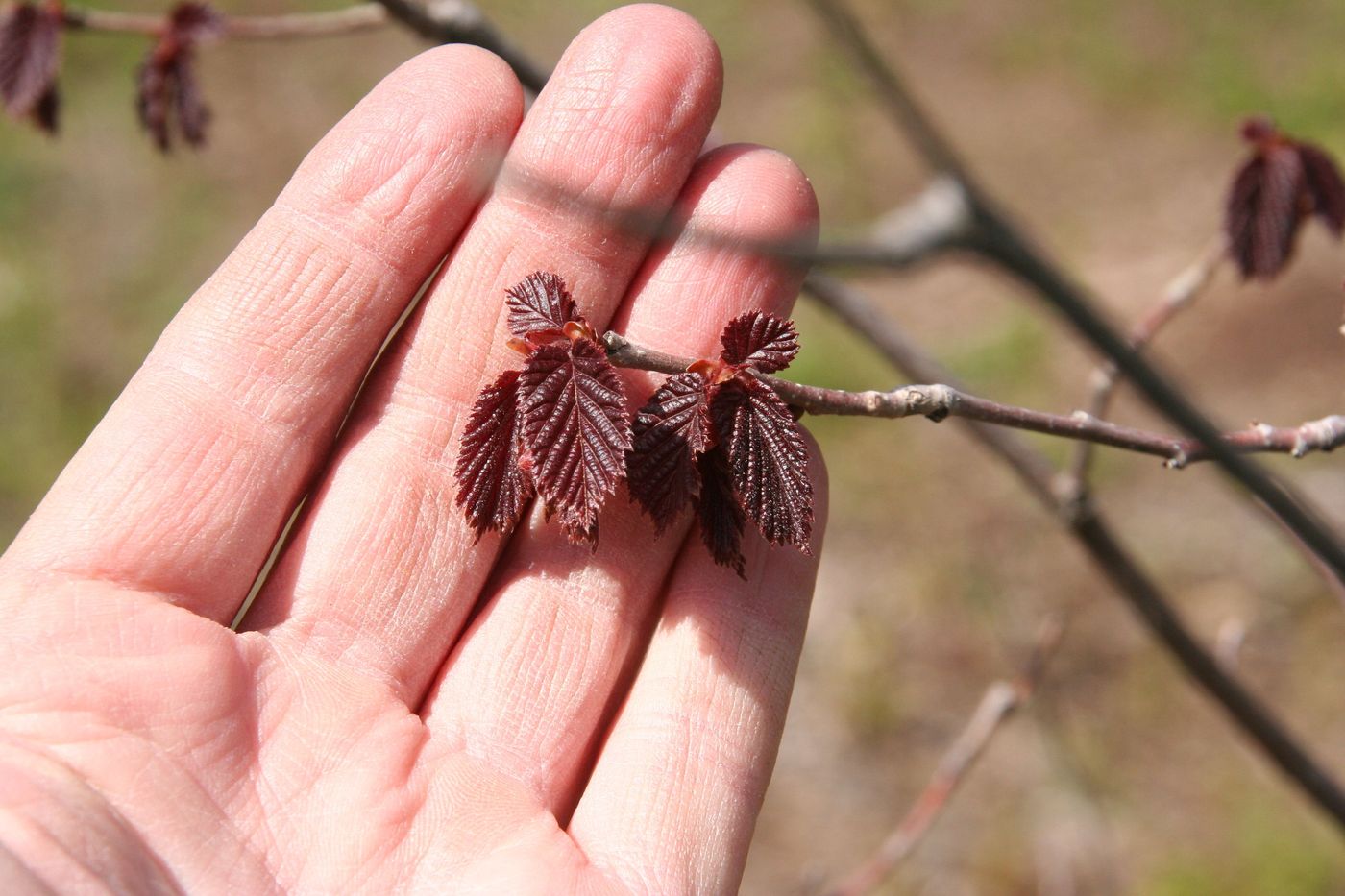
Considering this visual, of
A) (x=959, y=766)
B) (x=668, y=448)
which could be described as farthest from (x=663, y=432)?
(x=959, y=766)

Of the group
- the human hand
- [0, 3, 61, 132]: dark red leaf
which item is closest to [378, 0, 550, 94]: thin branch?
the human hand

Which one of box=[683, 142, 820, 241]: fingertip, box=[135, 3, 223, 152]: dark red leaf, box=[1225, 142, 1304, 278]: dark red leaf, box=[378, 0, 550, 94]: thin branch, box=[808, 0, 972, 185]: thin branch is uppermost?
box=[1225, 142, 1304, 278]: dark red leaf

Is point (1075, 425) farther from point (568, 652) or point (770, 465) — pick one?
point (568, 652)

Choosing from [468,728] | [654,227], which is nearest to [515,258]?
[468,728]

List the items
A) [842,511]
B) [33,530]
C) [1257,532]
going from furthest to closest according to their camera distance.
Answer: [842,511] < [1257,532] < [33,530]

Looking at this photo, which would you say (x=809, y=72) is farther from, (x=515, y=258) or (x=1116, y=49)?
(x=515, y=258)

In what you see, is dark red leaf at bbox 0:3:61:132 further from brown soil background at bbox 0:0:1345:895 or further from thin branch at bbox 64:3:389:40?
brown soil background at bbox 0:0:1345:895
